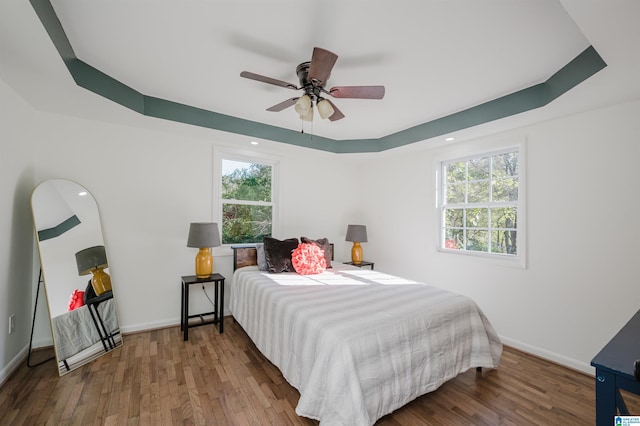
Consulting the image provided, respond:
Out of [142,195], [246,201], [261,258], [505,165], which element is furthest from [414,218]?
[142,195]

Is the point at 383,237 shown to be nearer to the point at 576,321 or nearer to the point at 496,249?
the point at 496,249

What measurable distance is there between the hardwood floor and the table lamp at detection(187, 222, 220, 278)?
86 centimetres

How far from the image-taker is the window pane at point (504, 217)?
3062 mm

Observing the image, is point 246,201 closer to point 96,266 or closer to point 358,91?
point 96,266

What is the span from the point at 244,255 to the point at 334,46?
2585 millimetres

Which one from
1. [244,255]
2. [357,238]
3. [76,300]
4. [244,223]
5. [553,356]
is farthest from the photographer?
[357,238]

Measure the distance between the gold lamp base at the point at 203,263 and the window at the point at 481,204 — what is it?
296 centimetres

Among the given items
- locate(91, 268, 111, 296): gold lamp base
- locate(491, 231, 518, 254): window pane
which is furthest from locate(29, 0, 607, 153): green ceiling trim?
locate(91, 268, 111, 296): gold lamp base

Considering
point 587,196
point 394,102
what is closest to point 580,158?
point 587,196

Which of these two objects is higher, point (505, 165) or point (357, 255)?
point (505, 165)

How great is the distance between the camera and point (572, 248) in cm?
257

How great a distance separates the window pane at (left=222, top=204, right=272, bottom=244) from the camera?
12.2ft

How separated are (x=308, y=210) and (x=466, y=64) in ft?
9.24

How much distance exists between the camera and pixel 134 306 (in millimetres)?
3094
